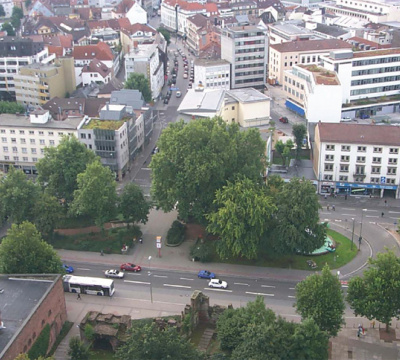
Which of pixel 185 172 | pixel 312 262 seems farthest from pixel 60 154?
pixel 312 262

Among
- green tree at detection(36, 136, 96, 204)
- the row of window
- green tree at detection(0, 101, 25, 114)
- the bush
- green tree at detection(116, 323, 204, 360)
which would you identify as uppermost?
green tree at detection(0, 101, 25, 114)

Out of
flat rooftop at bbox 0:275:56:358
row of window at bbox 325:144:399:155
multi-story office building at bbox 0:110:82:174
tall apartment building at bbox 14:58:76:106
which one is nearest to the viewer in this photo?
flat rooftop at bbox 0:275:56:358

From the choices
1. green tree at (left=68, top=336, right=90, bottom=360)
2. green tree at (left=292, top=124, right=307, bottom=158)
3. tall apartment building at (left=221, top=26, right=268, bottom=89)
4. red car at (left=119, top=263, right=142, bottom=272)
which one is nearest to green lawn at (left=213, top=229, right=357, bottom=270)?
red car at (left=119, top=263, right=142, bottom=272)

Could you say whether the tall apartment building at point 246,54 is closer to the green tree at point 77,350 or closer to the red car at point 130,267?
the red car at point 130,267

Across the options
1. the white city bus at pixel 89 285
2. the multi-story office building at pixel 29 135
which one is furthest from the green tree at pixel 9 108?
the white city bus at pixel 89 285

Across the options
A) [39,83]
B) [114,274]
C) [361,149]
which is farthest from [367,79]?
[114,274]

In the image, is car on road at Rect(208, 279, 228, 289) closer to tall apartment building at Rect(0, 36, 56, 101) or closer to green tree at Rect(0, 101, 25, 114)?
green tree at Rect(0, 101, 25, 114)

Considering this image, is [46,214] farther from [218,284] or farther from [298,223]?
[298,223]
